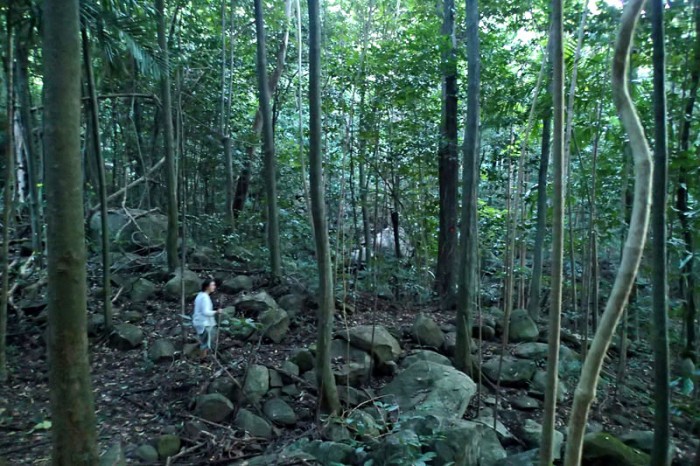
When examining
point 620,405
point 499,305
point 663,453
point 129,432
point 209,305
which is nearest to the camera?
point 663,453

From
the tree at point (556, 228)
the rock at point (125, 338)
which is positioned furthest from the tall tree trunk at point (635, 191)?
the rock at point (125, 338)

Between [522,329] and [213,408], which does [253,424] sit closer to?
[213,408]

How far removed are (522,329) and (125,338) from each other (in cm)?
688

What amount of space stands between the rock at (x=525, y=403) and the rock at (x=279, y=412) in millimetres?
3360

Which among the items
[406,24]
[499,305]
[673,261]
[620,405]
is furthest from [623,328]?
[406,24]

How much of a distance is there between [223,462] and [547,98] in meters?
6.35

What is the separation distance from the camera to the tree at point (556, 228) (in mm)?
2670

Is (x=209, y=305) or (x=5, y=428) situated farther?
(x=209, y=305)

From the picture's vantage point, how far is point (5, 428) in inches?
214

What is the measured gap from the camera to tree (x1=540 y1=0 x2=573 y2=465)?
2.67m

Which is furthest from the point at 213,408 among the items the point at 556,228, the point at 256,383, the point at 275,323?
the point at 556,228

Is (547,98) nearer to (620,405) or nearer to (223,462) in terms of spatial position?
(620,405)

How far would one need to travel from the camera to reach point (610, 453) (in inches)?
205

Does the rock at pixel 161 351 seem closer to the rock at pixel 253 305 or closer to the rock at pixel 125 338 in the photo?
the rock at pixel 125 338
